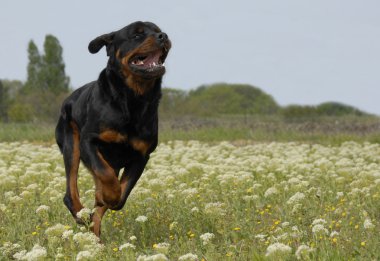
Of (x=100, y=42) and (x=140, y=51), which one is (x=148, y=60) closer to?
(x=140, y=51)

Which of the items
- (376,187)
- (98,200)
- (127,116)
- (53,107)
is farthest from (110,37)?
(53,107)

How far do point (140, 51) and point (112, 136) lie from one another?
83 centimetres

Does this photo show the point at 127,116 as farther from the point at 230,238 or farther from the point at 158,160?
the point at 158,160

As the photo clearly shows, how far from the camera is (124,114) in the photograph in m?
5.88

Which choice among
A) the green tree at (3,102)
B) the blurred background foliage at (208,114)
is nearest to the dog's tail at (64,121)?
the blurred background foliage at (208,114)

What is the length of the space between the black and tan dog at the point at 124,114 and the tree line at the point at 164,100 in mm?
25409

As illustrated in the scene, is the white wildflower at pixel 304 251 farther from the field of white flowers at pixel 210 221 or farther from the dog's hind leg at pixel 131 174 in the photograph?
the dog's hind leg at pixel 131 174

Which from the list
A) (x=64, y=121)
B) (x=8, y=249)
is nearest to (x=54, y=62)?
(x=64, y=121)

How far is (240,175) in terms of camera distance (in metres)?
9.08

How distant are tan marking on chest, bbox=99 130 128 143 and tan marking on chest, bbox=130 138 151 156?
0.08 m

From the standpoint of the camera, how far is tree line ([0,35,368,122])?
3572cm

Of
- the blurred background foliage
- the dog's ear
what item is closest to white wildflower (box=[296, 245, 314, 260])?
the dog's ear

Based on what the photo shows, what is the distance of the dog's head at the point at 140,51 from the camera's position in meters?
5.66

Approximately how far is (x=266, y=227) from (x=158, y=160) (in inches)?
255
